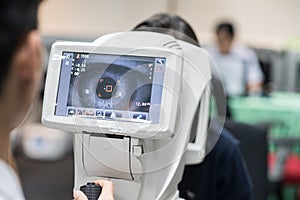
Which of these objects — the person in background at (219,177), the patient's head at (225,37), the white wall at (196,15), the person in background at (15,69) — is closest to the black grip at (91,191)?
the person in background at (15,69)

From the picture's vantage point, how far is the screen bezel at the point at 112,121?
863 millimetres

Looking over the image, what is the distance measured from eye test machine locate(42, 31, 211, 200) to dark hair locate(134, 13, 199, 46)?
0.15 metres

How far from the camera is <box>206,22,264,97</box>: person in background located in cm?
379

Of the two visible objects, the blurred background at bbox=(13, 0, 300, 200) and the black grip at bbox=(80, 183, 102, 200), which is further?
the blurred background at bbox=(13, 0, 300, 200)

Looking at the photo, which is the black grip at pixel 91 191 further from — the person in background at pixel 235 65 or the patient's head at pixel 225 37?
the patient's head at pixel 225 37

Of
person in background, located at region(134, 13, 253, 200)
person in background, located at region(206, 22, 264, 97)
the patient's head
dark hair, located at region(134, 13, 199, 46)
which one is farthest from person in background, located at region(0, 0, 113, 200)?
the patient's head

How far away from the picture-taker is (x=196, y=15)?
5.39 m

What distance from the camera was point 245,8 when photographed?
5.34m

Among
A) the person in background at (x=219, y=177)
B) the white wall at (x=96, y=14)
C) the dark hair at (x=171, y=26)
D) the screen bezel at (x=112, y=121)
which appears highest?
the white wall at (x=96, y=14)

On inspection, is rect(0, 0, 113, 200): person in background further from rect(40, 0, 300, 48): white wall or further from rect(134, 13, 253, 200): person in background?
rect(40, 0, 300, 48): white wall

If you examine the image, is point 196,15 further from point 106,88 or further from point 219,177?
point 106,88

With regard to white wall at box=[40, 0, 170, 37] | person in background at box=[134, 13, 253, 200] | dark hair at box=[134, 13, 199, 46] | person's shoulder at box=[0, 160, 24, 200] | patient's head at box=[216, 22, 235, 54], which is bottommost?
person in background at box=[134, 13, 253, 200]

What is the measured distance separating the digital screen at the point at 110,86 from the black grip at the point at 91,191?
4.5 inches

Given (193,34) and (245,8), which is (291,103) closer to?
(245,8)
